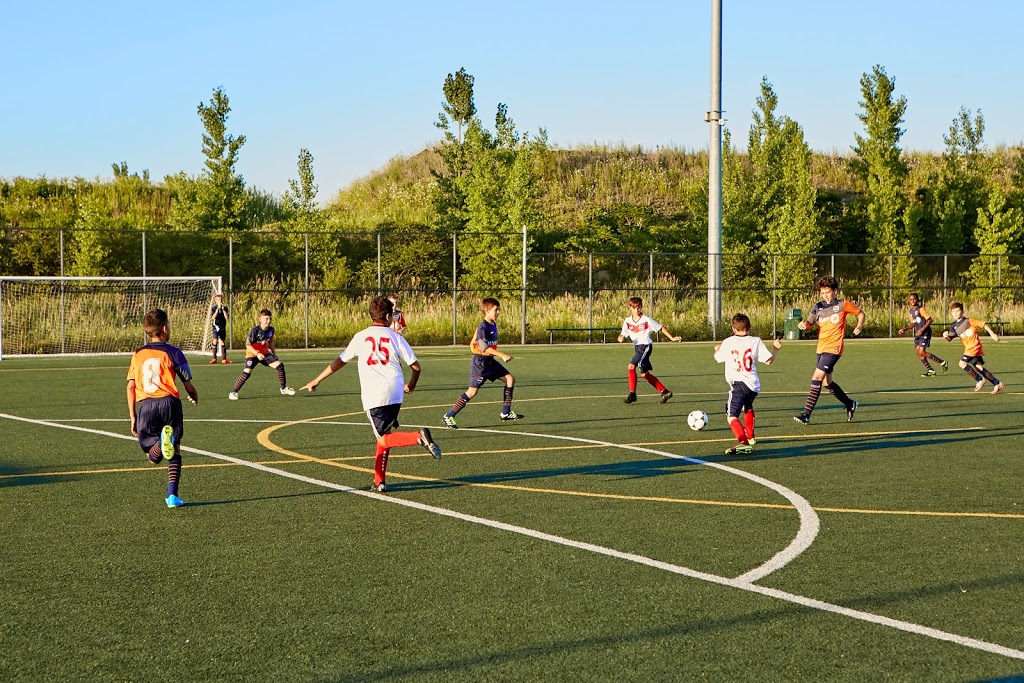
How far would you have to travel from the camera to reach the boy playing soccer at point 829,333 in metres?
15.0

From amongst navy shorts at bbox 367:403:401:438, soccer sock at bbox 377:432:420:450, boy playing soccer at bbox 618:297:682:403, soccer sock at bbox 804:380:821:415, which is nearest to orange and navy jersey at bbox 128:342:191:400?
navy shorts at bbox 367:403:401:438

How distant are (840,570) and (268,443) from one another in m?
7.79

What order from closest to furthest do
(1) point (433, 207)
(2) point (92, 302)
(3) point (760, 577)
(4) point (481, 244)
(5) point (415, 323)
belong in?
1. (3) point (760, 577)
2. (2) point (92, 302)
3. (5) point (415, 323)
4. (4) point (481, 244)
5. (1) point (433, 207)

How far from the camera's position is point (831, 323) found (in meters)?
15.5

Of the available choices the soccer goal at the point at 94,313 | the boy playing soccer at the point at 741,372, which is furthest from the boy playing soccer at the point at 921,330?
the soccer goal at the point at 94,313

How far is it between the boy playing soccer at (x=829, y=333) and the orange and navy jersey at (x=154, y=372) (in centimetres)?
886

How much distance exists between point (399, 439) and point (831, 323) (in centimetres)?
818

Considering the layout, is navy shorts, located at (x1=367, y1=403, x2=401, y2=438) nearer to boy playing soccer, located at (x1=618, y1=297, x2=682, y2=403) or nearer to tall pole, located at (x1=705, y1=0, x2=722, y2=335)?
boy playing soccer, located at (x1=618, y1=297, x2=682, y2=403)

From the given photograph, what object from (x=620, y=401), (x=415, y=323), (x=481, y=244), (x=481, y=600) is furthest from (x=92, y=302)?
(x=481, y=600)

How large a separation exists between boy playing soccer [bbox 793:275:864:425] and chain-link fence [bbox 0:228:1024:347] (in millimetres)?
18641

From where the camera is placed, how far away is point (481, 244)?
3994 cm

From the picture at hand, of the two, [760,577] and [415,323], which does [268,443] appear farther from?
[415,323]

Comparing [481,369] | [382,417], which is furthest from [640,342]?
[382,417]

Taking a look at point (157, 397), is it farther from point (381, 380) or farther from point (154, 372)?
point (381, 380)
